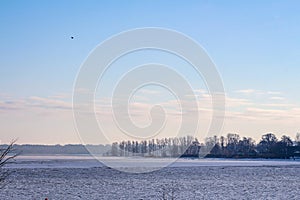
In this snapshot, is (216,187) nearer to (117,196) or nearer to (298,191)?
(298,191)

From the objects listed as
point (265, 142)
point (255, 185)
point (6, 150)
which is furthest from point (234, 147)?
point (6, 150)

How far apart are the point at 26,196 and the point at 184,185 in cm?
918

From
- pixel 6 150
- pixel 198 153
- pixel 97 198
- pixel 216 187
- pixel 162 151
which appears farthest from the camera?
pixel 198 153

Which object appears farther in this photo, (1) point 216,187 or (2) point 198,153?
(2) point 198,153

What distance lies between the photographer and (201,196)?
72.4 feet

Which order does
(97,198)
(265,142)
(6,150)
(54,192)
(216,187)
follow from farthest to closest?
(265,142) < (216,187) < (54,192) < (97,198) < (6,150)

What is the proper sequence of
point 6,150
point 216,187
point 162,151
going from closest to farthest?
point 6,150, point 216,187, point 162,151

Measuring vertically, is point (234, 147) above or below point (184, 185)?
above

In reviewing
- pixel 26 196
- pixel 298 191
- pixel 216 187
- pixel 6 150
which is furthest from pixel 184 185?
pixel 6 150

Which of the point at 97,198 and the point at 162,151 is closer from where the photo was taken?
the point at 97,198

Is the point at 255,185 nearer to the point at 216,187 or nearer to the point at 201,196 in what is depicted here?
the point at 216,187

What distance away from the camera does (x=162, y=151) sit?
96.6 m

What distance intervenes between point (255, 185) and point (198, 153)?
300 ft

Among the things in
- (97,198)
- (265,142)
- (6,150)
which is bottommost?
(97,198)
